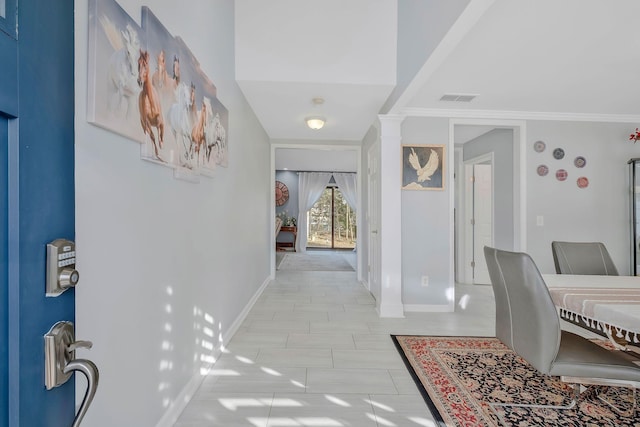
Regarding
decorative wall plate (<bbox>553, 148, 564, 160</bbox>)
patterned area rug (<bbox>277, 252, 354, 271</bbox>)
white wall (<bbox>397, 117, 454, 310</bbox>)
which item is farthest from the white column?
patterned area rug (<bbox>277, 252, 354, 271</bbox>)

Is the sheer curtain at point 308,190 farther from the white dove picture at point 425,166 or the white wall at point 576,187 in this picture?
the white wall at point 576,187

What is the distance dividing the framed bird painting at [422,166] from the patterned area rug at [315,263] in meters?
3.04

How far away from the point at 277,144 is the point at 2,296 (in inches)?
186

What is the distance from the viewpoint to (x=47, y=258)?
1.69 ft

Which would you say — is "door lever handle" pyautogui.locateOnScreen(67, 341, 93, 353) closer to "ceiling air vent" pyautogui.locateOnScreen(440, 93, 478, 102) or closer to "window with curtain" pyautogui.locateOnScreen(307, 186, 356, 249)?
"ceiling air vent" pyautogui.locateOnScreen(440, 93, 478, 102)

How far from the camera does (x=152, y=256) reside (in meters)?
1.42

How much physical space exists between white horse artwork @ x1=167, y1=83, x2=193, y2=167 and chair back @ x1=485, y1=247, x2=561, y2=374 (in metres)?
1.82

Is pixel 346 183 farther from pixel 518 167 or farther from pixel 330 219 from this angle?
pixel 518 167

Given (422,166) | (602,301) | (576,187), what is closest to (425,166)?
(422,166)

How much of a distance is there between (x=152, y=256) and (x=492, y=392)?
213 centimetres

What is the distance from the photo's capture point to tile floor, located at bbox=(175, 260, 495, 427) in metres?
1.73

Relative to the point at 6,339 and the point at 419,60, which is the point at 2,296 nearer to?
the point at 6,339

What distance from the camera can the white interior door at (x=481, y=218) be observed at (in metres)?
4.81

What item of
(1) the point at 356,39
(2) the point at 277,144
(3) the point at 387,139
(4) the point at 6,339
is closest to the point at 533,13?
(1) the point at 356,39
